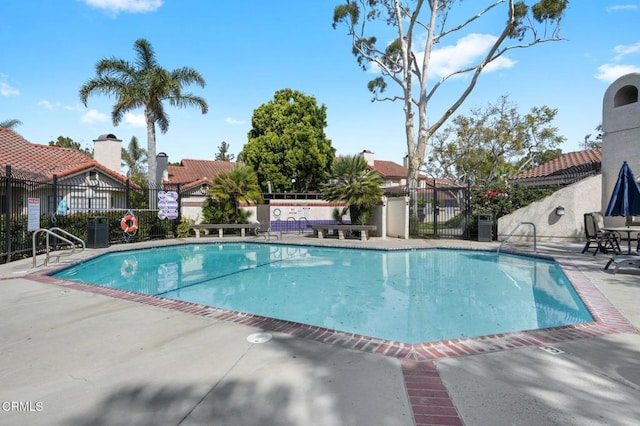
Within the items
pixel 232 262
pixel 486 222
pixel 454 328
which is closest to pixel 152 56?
pixel 232 262

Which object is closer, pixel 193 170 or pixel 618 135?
pixel 618 135

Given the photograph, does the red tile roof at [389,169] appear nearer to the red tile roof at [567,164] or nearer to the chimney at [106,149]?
the red tile roof at [567,164]

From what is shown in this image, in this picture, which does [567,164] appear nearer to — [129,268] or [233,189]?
[233,189]

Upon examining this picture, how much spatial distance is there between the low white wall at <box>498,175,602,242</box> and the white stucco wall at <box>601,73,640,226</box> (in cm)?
45

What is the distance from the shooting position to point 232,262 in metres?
11.3

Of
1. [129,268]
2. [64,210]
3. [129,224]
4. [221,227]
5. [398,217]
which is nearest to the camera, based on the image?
[129,268]

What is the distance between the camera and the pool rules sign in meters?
15.4

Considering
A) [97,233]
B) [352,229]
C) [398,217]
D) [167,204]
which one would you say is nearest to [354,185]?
[352,229]

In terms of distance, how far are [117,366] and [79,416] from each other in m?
0.83

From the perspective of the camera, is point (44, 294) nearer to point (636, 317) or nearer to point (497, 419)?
point (497, 419)

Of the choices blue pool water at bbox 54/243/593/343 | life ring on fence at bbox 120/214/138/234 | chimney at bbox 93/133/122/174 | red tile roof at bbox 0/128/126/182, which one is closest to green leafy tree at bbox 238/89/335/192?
chimney at bbox 93/133/122/174

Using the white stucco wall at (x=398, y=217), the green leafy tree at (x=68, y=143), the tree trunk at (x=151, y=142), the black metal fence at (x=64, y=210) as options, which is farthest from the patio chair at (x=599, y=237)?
the green leafy tree at (x=68, y=143)

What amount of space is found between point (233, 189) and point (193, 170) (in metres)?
18.3

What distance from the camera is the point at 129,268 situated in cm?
1011
